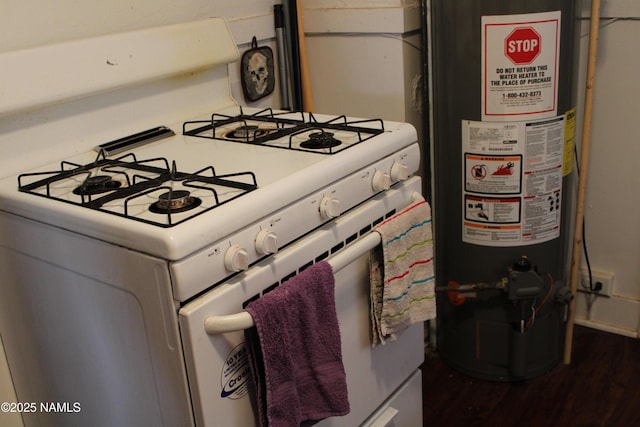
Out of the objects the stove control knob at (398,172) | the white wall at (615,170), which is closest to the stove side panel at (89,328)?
the stove control knob at (398,172)

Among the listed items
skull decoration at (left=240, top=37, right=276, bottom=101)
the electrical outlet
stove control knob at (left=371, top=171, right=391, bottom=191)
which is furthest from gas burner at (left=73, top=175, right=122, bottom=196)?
the electrical outlet

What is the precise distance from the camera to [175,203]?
96 cm

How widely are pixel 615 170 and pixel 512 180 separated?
497 millimetres

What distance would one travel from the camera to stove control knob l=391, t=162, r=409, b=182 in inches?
48.3

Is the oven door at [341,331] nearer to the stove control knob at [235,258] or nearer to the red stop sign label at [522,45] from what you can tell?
the stove control knob at [235,258]

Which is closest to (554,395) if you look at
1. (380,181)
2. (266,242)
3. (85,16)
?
(380,181)

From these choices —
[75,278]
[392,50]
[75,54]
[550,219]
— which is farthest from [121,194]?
[550,219]

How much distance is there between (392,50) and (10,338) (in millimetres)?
1135

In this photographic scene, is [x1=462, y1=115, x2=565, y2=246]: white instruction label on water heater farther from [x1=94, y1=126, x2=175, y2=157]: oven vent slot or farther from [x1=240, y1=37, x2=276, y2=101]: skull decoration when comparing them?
[x1=94, y1=126, x2=175, y2=157]: oven vent slot

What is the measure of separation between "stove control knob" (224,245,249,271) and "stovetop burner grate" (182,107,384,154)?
311mm

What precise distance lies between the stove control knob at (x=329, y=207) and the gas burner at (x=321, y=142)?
148 millimetres

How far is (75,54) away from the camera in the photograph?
4.17 feet

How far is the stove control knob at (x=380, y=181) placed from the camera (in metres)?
1.18

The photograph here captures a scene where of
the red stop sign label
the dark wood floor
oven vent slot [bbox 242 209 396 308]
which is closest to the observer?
oven vent slot [bbox 242 209 396 308]
